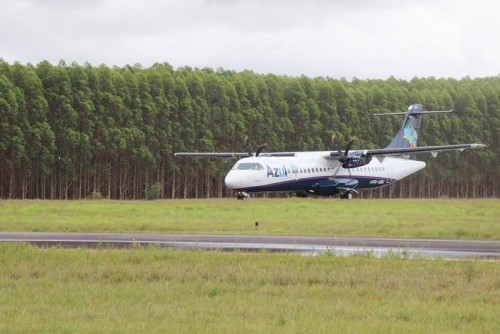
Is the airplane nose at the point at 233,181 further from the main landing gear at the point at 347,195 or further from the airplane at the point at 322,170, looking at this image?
the main landing gear at the point at 347,195

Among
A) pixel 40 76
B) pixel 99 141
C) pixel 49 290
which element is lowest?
pixel 49 290

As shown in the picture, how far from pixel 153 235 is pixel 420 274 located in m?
12.7

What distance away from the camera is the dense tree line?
7175 cm

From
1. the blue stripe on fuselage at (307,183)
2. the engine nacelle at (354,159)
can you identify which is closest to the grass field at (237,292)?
the blue stripe on fuselage at (307,183)

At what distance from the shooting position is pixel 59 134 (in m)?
72.6

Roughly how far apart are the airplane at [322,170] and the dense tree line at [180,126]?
583 inches

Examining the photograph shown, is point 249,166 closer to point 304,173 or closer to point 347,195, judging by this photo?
point 304,173

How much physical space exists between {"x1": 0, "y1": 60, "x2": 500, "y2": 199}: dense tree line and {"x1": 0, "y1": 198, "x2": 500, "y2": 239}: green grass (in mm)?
27767

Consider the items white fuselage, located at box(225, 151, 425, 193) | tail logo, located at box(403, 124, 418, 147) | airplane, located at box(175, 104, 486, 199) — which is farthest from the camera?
tail logo, located at box(403, 124, 418, 147)

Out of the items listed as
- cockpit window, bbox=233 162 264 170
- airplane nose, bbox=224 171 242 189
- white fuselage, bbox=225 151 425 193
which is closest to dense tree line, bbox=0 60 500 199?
white fuselage, bbox=225 151 425 193

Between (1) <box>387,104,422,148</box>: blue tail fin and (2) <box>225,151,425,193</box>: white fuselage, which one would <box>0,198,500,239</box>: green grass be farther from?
(1) <box>387,104,422,148</box>: blue tail fin

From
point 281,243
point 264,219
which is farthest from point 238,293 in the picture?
point 264,219

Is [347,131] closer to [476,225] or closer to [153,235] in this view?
[476,225]

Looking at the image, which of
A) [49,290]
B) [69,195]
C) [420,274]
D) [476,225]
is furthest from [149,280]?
[69,195]
